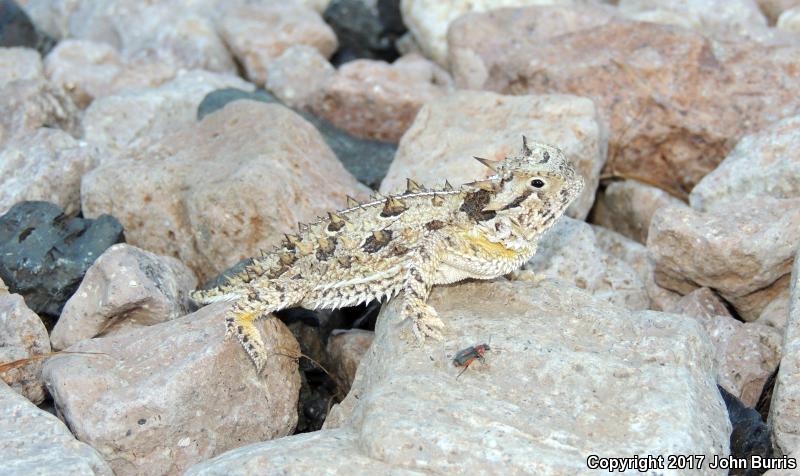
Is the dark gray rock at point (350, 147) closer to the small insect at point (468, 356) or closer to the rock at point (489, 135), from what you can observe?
the rock at point (489, 135)

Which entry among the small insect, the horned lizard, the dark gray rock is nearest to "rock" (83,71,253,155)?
the dark gray rock

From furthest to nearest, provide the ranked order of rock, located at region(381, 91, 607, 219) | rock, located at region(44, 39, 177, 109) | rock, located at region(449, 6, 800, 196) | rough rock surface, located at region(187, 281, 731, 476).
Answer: rock, located at region(44, 39, 177, 109), rock, located at region(449, 6, 800, 196), rock, located at region(381, 91, 607, 219), rough rock surface, located at region(187, 281, 731, 476)

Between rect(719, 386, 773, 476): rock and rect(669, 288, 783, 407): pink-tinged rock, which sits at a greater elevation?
rect(719, 386, 773, 476): rock

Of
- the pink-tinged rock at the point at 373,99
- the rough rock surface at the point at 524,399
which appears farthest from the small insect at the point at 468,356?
the pink-tinged rock at the point at 373,99

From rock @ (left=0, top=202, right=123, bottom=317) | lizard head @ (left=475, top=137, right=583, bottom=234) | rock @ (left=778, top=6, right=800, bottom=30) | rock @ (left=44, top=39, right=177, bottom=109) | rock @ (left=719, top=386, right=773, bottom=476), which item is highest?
lizard head @ (left=475, top=137, right=583, bottom=234)

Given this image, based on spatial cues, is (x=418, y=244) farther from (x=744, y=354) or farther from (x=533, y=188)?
(x=744, y=354)

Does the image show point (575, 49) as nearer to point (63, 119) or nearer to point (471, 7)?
point (471, 7)

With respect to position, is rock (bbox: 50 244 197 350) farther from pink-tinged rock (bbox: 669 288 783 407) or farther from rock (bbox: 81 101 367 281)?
pink-tinged rock (bbox: 669 288 783 407)
